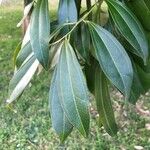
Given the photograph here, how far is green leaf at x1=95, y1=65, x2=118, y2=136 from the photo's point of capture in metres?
1.26

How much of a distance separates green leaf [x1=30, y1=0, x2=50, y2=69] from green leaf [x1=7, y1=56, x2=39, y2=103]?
86mm

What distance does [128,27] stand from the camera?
3.51ft

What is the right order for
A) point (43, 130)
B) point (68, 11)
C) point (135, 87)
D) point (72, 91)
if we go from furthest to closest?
point (43, 130)
point (135, 87)
point (68, 11)
point (72, 91)

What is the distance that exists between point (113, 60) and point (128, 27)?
99 mm

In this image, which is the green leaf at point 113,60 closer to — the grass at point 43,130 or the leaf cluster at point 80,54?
the leaf cluster at point 80,54

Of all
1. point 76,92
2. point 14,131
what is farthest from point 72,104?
point 14,131

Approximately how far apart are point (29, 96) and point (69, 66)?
3170mm

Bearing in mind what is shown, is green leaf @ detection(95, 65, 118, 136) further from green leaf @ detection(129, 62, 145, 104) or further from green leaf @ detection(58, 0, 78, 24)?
green leaf @ detection(58, 0, 78, 24)

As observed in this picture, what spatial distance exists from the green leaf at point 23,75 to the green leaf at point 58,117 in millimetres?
95

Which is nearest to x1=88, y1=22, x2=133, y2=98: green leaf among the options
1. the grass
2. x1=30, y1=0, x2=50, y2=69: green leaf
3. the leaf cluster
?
the leaf cluster

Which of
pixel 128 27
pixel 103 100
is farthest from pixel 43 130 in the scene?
pixel 128 27

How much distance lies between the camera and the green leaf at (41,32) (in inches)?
41.2

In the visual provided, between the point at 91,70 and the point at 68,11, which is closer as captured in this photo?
the point at 68,11

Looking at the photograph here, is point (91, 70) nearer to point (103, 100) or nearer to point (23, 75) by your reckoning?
point (103, 100)
